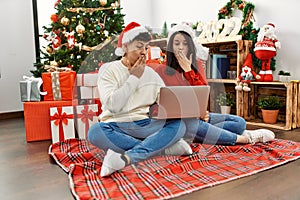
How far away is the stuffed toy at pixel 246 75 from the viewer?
2.22 meters

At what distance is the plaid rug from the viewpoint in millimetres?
1049

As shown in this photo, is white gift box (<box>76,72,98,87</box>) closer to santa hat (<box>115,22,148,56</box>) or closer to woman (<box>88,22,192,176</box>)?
woman (<box>88,22,192,176</box>)

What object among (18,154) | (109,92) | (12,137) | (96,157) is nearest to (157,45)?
(109,92)

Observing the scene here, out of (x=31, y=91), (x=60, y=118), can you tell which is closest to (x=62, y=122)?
(x=60, y=118)

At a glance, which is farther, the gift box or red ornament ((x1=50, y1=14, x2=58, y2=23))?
red ornament ((x1=50, y1=14, x2=58, y2=23))

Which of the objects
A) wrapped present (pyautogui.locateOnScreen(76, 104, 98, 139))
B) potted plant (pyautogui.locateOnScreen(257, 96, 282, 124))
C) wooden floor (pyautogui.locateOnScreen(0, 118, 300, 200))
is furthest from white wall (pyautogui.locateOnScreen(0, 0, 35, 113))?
potted plant (pyautogui.locateOnScreen(257, 96, 282, 124))

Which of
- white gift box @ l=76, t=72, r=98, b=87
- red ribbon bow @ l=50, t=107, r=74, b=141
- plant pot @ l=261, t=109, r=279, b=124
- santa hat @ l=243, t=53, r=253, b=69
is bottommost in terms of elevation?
plant pot @ l=261, t=109, r=279, b=124

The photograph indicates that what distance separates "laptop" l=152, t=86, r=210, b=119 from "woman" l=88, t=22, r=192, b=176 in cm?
7

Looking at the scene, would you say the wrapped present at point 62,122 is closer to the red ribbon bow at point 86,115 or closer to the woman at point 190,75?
the red ribbon bow at point 86,115

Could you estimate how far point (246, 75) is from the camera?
2.23m

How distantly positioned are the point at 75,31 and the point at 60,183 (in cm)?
143

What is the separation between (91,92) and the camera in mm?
1378

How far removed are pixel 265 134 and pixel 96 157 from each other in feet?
2.87

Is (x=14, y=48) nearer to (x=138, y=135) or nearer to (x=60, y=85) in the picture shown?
(x=60, y=85)
